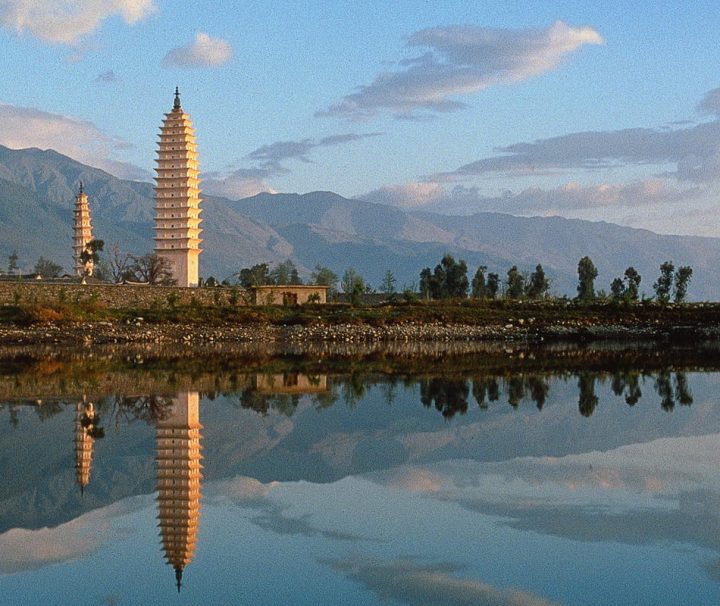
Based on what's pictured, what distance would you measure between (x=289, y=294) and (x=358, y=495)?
54.7 m

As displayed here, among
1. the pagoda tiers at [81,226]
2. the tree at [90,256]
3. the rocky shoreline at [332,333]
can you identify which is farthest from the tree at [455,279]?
the pagoda tiers at [81,226]

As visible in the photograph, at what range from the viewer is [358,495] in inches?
495

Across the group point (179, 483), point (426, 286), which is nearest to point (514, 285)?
point (426, 286)

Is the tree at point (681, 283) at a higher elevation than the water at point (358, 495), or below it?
higher

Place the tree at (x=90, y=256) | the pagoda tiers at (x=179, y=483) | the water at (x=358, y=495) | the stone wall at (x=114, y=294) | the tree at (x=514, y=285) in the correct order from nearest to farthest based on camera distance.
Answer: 1. the water at (x=358, y=495)
2. the pagoda tiers at (x=179, y=483)
3. the stone wall at (x=114, y=294)
4. the tree at (x=514, y=285)
5. the tree at (x=90, y=256)

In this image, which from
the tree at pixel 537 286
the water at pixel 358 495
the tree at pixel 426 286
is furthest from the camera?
the tree at pixel 537 286

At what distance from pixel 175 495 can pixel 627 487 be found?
568 cm

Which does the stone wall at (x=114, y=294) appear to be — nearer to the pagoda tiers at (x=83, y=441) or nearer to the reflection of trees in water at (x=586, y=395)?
the reflection of trees in water at (x=586, y=395)

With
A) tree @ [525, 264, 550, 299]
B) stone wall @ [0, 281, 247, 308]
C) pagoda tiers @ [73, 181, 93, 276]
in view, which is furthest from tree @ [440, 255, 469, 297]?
pagoda tiers @ [73, 181, 93, 276]

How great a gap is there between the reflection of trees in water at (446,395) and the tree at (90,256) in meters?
58.2

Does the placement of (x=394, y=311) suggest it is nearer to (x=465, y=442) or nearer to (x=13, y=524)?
(x=465, y=442)

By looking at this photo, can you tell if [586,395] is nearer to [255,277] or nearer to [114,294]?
[114,294]

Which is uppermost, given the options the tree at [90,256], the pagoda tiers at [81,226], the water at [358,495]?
the pagoda tiers at [81,226]

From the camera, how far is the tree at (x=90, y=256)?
8175cm
